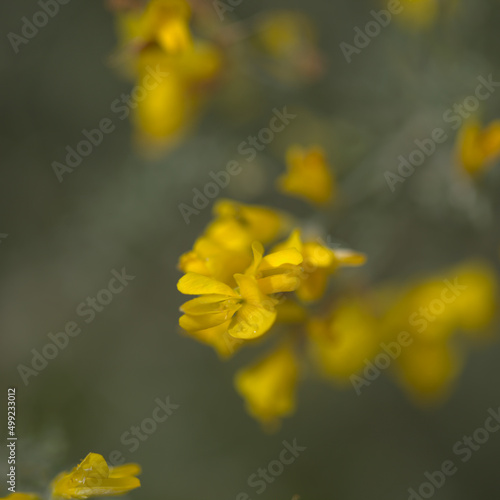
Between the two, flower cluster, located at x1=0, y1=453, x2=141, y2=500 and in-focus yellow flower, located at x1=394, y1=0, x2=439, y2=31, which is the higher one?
in-focus yellow flower, located at x1=394, y1=0, x2=439, y2=31

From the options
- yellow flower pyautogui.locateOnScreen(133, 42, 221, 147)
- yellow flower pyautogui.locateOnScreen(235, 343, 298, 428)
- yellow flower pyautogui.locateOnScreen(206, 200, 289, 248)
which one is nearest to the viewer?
yellow flower pyautogui.locateOnScreen(206, 200, 289, 248)

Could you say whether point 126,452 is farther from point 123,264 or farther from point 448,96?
point 448,96

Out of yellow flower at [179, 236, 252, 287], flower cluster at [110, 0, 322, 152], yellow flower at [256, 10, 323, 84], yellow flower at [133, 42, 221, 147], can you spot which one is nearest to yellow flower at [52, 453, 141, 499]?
yellow flower at [179, 236, 252, 287]

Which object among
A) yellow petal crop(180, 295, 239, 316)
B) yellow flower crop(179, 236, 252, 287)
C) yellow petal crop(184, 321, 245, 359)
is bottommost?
yellow petal crop(184, 321, 245, 359)

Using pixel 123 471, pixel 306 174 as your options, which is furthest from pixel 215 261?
pixel 123 471

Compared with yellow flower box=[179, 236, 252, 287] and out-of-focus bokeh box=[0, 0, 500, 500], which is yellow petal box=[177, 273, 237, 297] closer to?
yellow flower box=[179, 236, 252, 287]

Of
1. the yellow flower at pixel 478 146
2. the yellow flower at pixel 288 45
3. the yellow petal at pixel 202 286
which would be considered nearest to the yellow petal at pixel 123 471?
the yellow petal at pixel 202 286

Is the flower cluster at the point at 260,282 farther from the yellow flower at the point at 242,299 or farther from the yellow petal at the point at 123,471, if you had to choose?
the yellow petal at the point at 123,471

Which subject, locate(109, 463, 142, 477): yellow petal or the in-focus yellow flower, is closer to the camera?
locate(109, 463, 142, 477): yellow petal
